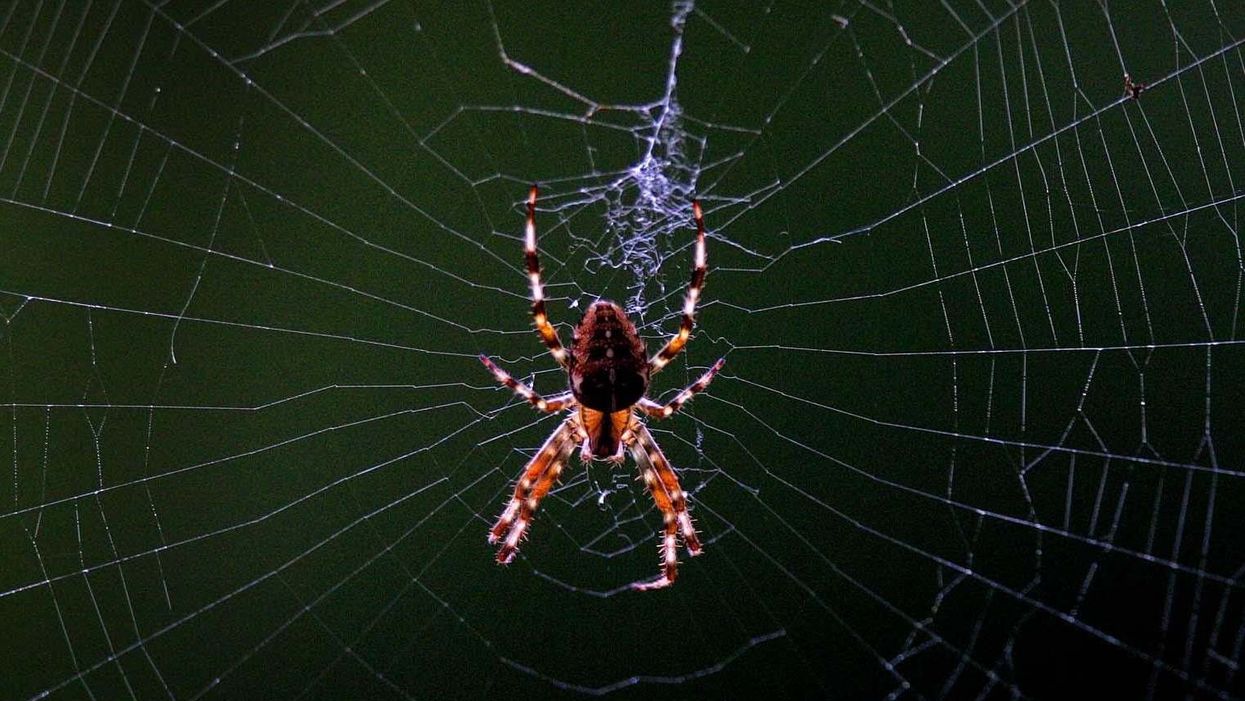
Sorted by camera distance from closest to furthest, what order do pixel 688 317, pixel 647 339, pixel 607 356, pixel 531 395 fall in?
pixel 607 356 → pixel 688 317 → pixel 531 395 → pixel 647 339

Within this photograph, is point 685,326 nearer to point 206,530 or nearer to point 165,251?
point 206,530

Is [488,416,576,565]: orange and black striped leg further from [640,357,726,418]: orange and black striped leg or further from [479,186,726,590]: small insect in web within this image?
[640,357,726,418]: orange and black striped leg

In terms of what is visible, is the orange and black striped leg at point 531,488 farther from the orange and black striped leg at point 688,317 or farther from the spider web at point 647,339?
the orange and black striped leg at point 688,317

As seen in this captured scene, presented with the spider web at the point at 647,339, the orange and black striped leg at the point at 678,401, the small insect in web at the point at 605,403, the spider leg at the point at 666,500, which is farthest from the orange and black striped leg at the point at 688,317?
the spider leg at the point at 666,500

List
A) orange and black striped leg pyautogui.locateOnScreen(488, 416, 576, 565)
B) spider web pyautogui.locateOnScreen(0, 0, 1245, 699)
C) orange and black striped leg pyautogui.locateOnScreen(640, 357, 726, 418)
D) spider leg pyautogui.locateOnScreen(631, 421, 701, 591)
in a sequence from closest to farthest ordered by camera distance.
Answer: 1. orange and black striped leg pyautogui.locateOnScreen(640, 357, 726, 418)
2. orange and black striped leg pyautogui.locateOnScreen(488, 416, 576, 565)
3. spider leg pyautogui.locateOnScreen(631, 421, 701, 591)
4. spider web pyautogui.locateOnScreen(0, 0, 1245, 699)

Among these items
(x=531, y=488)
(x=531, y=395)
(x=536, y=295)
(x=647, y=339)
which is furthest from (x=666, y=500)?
(x=536, y=295)

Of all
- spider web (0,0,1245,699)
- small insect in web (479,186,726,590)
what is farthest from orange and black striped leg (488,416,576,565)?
spider web (0,0,1245,699)

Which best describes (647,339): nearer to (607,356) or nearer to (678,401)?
(678,401)
